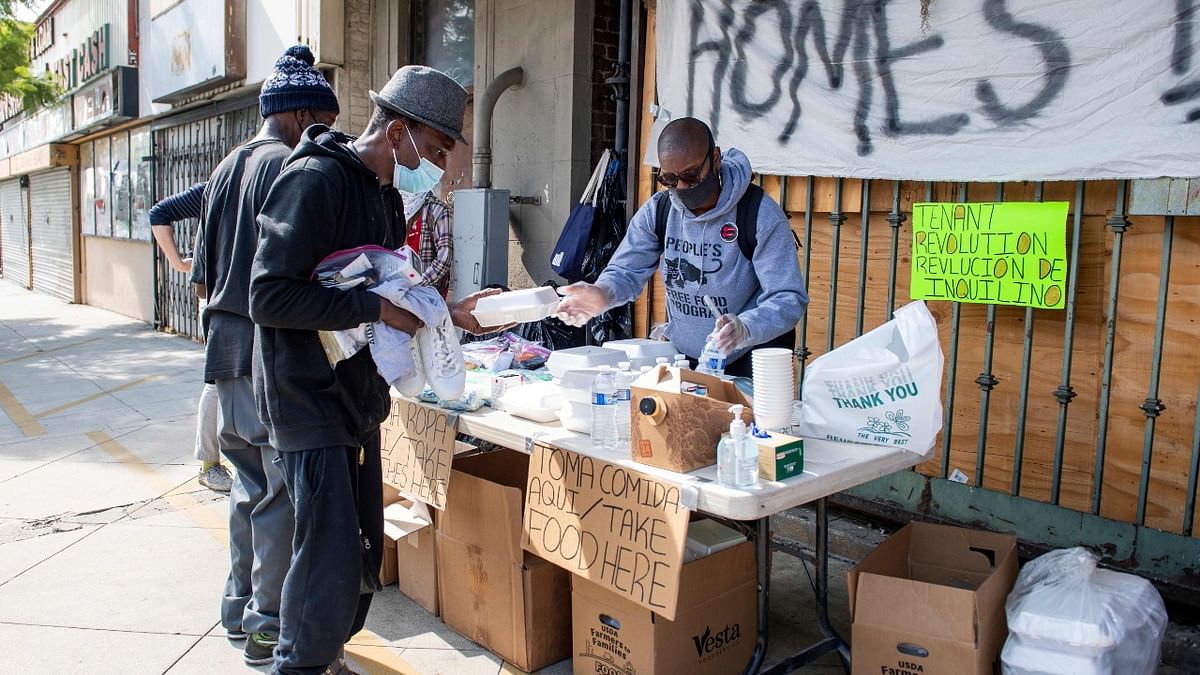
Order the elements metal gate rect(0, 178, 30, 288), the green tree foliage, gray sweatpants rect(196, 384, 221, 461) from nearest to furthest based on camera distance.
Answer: gray sweatpants rect(196, 384, 221, 461)
the green tree foliage
metal gate rect(0, 178, 30, 288)

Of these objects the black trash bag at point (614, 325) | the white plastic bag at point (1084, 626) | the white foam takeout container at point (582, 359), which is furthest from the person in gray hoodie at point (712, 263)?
the black trash bag at point (614, 325)

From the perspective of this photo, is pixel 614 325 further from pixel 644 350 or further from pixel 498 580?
pixel 498 580

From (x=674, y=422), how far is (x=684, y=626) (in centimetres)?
81

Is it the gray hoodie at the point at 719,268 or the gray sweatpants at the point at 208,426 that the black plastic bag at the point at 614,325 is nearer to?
the gray hoodie at the point at 719,268

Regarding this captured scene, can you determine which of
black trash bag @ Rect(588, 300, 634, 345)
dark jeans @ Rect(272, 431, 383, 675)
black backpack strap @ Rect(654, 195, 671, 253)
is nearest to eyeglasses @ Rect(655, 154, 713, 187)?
black backpack strap @ Rect(654, 195, 671, 253)

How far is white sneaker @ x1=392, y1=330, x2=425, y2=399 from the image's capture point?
277 cm

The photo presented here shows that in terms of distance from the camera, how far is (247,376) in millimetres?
3307

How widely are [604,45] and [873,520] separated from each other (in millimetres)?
3709

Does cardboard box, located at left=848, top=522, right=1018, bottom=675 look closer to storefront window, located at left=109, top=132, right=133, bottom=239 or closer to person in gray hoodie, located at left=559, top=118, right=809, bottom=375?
person in gray hoodie, located at left=559, top=118, right=809, bottom=375

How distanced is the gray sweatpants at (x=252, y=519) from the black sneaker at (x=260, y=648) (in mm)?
31

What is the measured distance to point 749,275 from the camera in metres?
3.34

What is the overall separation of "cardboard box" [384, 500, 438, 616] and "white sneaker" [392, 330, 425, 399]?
1.01 m

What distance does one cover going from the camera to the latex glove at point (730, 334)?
2.94 metres

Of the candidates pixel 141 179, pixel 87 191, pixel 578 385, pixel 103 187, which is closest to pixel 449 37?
pixel 578 385
